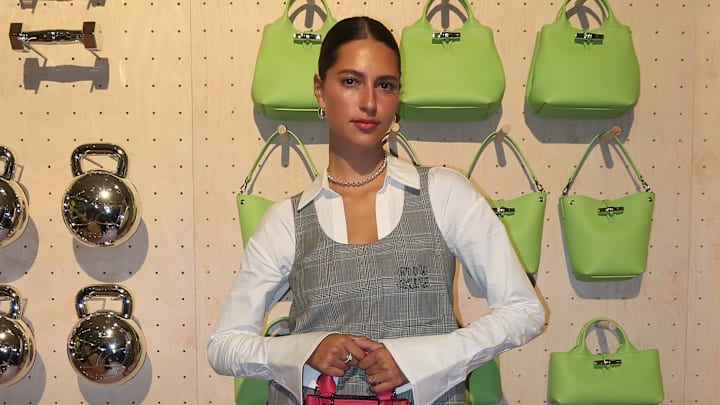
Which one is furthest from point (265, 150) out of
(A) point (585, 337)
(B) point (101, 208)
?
(A) point (585, 337)

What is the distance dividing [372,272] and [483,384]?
2.10 feet

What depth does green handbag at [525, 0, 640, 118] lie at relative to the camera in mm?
1500

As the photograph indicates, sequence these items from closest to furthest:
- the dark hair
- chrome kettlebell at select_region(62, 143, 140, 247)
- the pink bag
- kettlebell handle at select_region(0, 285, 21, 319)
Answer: the pink bag
the dark hair
chrome kettlebell at select_region(62, 143, 140, 247)
kettlebell handle at select_region(0, 285, 21, 319)

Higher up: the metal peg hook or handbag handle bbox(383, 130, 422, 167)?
the metal peg hook

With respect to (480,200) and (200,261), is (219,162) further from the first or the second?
(480,200)

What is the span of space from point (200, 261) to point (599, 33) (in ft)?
3.60

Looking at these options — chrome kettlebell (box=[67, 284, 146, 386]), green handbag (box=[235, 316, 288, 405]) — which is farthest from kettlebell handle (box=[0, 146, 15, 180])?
green handbag (box=[235, 316, 288, 405])

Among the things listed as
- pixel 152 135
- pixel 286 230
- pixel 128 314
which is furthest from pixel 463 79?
pixel 128 314

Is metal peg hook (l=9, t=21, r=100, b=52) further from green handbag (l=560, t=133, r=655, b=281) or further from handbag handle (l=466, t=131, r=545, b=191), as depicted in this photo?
green handbag (l=560, t=133, r=655, b=281)

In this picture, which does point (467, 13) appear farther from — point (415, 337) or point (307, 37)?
point (415, 337)

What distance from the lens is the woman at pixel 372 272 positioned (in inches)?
35.9

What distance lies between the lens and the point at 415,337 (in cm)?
91

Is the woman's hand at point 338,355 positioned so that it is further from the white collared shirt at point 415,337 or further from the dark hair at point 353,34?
the dark hair at point 353,34

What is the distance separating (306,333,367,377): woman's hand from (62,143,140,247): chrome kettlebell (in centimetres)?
73
